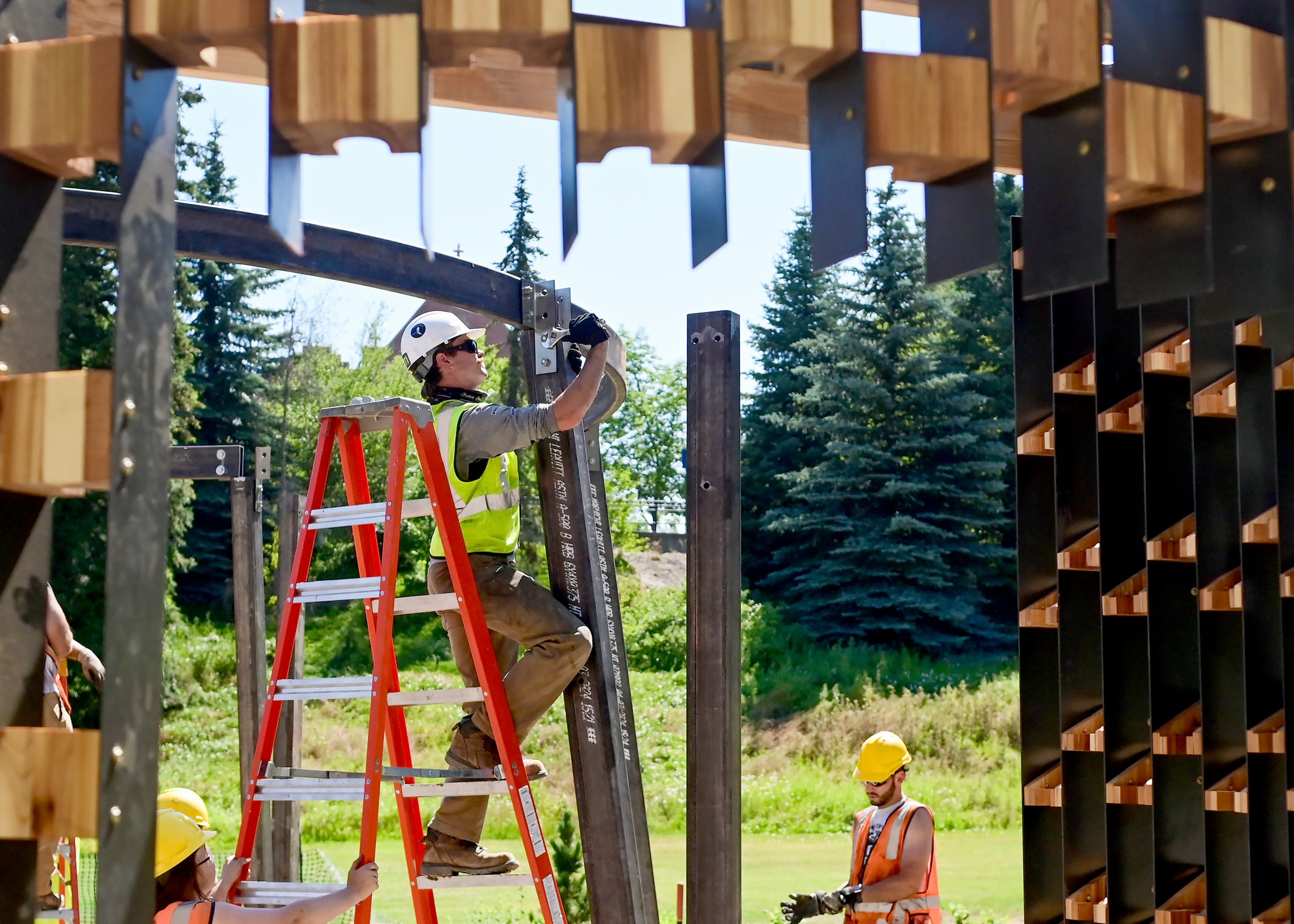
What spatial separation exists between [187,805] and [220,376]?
40957 mm

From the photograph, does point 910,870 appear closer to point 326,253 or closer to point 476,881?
point 476,881

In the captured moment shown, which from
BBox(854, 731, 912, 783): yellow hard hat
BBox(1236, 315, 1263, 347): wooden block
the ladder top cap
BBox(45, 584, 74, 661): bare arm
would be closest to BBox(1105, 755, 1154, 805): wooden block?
BBox(1236, 315, 1263, 347): wooden block

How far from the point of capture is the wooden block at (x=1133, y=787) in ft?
14.3

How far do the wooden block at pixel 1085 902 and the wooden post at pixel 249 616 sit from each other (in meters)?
6.32

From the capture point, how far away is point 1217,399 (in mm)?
4242

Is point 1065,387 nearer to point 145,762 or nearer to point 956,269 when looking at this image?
point 956,269

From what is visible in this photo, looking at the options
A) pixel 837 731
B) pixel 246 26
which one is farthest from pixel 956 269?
pixel 837 731

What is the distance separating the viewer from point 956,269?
217 centimetres

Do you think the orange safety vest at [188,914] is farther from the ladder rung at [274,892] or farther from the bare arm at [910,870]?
the bare arm at [910,870]

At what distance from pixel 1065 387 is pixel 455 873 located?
310cm

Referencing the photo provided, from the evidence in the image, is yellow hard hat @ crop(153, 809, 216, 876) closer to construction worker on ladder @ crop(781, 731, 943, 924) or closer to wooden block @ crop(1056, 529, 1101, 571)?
wooden block @ crop(1056, 529, 1101, 571)

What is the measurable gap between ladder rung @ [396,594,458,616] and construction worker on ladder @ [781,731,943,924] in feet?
6.20

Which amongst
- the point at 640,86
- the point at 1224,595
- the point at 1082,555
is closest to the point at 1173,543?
the point at 1224,595

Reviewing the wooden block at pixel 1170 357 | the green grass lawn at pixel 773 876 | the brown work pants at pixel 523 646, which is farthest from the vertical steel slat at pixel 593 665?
the green grass lawn at pixel 773 876
